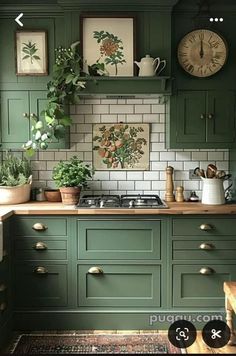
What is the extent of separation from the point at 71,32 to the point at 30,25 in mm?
346

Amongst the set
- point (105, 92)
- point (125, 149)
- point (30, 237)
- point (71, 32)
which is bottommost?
point (30, 237)

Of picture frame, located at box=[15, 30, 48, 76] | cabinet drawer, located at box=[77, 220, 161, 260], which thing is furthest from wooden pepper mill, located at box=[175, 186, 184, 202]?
picture frame, located at box=[15, 30, 48, 76]

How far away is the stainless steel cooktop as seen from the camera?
3109 millimetres

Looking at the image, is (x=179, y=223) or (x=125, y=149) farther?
(x=125, y=149)

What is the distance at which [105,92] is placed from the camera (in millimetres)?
3225

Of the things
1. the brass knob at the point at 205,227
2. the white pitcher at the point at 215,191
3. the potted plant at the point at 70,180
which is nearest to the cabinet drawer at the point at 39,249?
the potted plant at the point at 70,180

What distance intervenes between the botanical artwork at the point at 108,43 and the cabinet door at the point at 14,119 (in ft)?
2.00

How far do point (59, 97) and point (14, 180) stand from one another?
745 mm

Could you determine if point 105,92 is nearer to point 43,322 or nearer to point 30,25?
point 30,25

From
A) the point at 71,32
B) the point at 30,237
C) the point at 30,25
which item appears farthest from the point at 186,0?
the point at 30,237

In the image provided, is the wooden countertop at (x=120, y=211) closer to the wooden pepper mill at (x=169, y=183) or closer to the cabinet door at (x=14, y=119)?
the wooden pepper mill at (x=169, y=183)

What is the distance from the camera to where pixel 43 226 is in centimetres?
306

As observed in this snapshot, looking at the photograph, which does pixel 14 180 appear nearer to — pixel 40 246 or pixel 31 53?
pixel 40 246

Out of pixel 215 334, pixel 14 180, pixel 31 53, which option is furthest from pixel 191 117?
pixel 215 334
